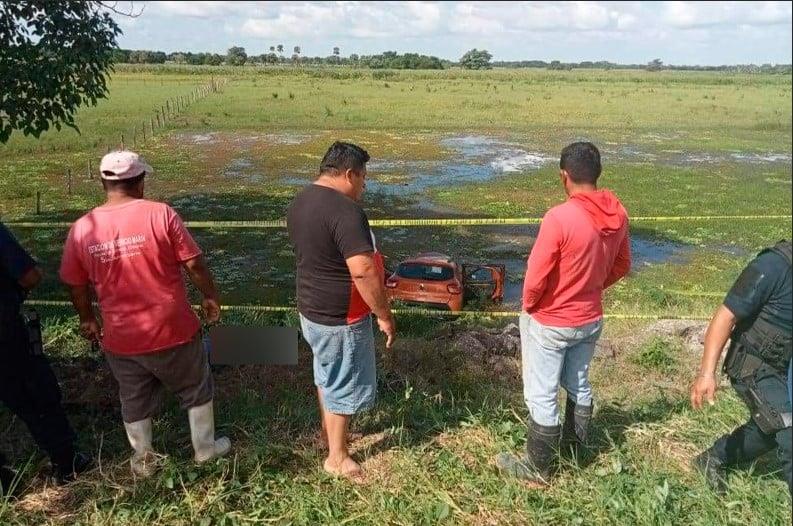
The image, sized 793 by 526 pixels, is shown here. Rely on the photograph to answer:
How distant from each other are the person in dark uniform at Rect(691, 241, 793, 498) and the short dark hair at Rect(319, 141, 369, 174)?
1.51 metres

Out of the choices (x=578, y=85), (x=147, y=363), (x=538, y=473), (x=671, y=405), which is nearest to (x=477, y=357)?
(x=671, y=405)

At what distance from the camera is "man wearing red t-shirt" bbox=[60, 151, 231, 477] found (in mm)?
2531

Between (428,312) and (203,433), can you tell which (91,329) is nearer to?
(203,433)

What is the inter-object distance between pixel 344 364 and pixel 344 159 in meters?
0.89

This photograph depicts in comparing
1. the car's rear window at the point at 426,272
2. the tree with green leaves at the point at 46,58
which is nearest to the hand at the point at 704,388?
the tree with green leaves at the point at 46,58

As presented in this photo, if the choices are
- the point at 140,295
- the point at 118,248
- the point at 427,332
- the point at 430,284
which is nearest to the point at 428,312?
the point at 427,332

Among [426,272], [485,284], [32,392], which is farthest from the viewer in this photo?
[485,284]

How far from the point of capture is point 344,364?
278cm

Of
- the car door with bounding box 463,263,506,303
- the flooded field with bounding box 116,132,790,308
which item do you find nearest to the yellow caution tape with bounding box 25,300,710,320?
the car door with bounding box 463,263,506,303

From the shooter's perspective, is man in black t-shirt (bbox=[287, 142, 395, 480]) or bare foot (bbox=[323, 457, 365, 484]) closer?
man in black t-shirt (bbox=[287, 142, 395, 480])

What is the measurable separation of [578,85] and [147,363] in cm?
5114

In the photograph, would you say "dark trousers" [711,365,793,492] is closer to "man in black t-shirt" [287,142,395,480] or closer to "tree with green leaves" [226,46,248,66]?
"man in black t-shirt" [287,142,395,480]

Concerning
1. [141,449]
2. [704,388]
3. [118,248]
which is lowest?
[141,449]

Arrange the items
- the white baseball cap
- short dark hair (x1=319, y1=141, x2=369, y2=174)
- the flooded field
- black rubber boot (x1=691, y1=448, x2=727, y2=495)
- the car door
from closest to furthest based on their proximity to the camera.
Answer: the white baseball cap → short dark hair (x1=319, y1=141, x2=369, y2=174) → black rubber boot (x1=691, y1=448, x2=727, y2=495) → the car door → the flooded field
